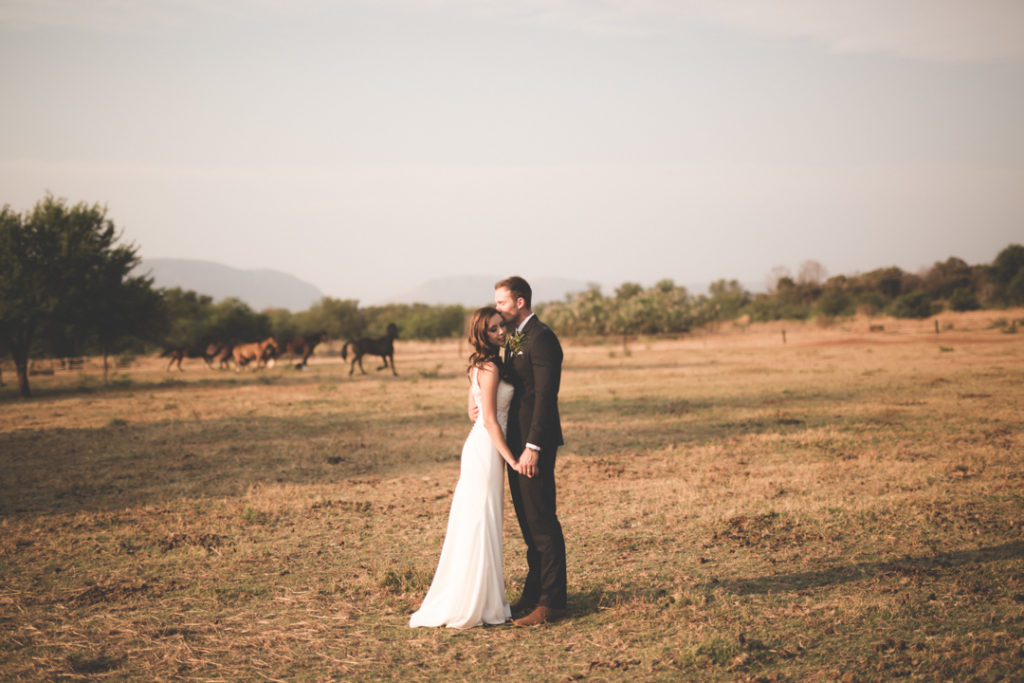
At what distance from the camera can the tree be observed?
76.7 feet

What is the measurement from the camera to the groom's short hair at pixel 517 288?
465cm

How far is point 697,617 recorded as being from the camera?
4812 mm

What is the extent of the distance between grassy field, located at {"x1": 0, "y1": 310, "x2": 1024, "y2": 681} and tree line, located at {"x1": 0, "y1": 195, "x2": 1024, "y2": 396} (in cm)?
1018

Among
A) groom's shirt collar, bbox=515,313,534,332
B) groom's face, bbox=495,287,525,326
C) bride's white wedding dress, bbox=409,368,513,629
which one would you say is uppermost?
groom's face, bbox=495,287,525,326

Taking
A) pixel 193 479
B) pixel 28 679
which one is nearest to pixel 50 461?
pixel 193 479

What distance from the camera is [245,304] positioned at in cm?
6238

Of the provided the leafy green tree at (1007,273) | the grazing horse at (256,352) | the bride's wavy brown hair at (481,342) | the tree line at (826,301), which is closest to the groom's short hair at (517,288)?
the bride's wavy brown hair at (481,342)

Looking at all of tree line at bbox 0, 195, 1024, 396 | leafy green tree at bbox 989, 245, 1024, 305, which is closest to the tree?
tree line at bbox 0, 195, 1024, 396

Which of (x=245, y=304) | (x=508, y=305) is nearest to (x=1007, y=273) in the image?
(x=245, y=304)

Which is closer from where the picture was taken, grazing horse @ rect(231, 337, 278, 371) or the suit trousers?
the suit trousers

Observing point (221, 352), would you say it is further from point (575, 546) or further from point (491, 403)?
point (491, 403)

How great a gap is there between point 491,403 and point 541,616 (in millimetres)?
1536

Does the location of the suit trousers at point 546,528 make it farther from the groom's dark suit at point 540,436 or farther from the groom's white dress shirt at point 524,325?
the groom's white dress shirt at point 524,325

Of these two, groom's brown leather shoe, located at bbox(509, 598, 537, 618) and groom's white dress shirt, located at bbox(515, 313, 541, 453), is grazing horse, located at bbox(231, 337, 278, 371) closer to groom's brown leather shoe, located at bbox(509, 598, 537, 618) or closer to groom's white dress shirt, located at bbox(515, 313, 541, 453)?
groom's brown leather shoe, located at bbox(509, 598, 537, 618)
